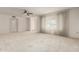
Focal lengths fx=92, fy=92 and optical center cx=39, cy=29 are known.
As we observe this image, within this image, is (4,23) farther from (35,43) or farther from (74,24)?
(74,24)

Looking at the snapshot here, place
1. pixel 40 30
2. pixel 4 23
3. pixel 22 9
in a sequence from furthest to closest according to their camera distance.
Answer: pixel 40 30, pixel 4 23, pixel 22 9

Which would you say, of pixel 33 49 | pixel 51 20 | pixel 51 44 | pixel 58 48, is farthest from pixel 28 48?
pixel 51 20

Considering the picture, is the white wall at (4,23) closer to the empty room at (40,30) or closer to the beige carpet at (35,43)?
the empty room at (40,30)

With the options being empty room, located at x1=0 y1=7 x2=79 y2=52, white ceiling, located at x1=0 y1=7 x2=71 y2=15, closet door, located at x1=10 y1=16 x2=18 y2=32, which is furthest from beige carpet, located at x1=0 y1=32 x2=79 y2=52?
white ceiling, located at x1=0 y1=7 x2=71 y2=15

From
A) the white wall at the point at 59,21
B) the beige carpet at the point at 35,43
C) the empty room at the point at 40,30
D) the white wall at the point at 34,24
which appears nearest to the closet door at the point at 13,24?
the empty room at the point at 40,30

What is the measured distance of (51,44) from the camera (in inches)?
78.7

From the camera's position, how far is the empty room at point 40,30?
1.93m

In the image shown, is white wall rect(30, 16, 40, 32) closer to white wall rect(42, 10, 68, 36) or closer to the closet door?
white wall rect(42, 10, 68, 36)

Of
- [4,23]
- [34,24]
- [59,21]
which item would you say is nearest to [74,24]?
[59,21]

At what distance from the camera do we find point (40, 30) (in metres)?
2.13

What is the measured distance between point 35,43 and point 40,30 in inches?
12.7

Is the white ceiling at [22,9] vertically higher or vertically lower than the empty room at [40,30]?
higher

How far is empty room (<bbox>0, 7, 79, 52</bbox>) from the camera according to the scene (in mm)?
1927

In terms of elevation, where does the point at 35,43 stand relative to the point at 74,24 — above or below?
below
